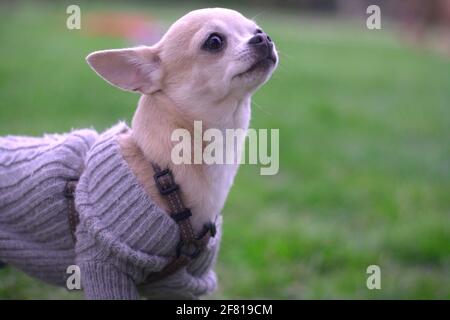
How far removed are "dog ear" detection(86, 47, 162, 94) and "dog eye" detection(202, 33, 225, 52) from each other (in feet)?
0.52

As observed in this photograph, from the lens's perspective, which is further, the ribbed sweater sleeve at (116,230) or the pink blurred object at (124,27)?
the pink blurred object at (124,27)

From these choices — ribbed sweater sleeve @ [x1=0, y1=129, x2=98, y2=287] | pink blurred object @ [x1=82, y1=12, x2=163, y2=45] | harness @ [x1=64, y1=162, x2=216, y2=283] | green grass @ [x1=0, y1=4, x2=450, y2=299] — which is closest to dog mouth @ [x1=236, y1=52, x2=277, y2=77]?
green grass @ [x1=0, y1=4, x2=450, y2=299]

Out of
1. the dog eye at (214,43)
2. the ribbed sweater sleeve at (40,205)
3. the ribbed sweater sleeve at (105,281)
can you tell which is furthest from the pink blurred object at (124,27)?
the ribbed sweater sleeve at (105,281)

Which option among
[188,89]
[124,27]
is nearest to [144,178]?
[188,89]

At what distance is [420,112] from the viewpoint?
5582mm

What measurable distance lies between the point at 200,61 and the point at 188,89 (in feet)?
0.29


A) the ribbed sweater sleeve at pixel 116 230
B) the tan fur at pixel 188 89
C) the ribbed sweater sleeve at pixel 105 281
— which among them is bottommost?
the ribbed sweater sleeve at pixel 105 281

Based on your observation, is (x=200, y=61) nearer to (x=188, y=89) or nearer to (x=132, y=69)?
(x=188, y=89)

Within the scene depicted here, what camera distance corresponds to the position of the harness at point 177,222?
5.94 feet

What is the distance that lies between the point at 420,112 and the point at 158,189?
424 centimetres

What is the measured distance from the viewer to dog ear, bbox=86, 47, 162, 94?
190 cm

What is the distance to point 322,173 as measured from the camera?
12.8 feet

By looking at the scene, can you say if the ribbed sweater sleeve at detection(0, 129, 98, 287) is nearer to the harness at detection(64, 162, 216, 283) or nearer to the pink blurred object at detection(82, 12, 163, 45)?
the harness at detection(64, 162, 216, 283)

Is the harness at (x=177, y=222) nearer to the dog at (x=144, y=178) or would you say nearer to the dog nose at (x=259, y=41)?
the dog at (x=144, y=178)
